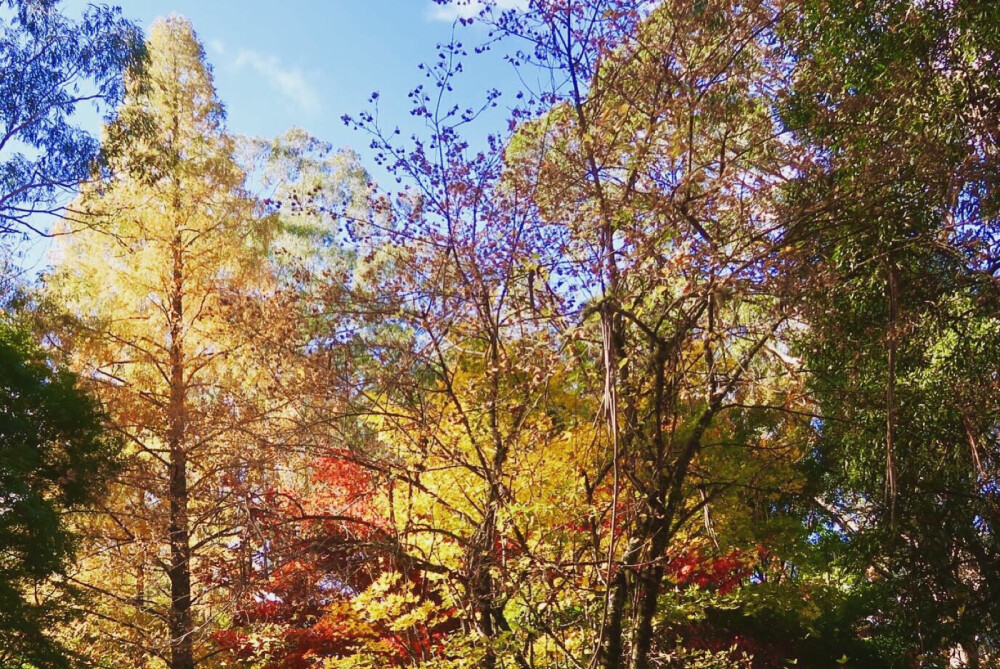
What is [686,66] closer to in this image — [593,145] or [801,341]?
[593,145]

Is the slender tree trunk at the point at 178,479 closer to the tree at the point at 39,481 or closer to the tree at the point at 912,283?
the tree at the point at 39,481

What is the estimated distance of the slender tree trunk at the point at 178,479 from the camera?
7469mm

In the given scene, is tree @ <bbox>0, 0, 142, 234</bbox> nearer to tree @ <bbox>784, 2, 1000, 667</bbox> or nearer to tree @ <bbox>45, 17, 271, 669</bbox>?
tree @ <bbox>45, 17, 271, 669</bbox>

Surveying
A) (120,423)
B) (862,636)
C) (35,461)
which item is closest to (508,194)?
(35,461)

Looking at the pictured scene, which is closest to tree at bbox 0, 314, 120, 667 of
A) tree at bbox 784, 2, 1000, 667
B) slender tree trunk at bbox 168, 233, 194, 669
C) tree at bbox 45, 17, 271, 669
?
tree at bbox 45, 17, 271, 669

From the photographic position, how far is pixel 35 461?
723 cm

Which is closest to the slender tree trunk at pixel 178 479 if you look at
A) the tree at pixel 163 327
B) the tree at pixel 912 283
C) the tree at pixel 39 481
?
the tree at pixel 163 327

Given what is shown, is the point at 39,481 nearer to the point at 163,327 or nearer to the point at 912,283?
the point at 163,327

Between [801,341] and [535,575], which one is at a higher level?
[801,341]

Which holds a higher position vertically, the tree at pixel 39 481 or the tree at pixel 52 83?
the tree at pixel 52 83

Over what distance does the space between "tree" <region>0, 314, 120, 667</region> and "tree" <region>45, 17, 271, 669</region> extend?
1.28ft

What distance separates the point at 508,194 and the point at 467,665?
2.78 metres

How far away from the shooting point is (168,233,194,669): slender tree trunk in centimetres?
747

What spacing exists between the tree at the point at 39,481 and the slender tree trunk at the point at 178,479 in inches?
23.1
